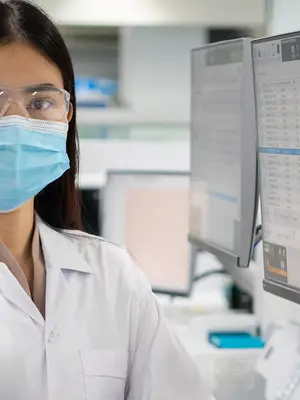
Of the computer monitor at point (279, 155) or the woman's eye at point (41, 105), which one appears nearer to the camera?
the woman's eye at point (41, 105)

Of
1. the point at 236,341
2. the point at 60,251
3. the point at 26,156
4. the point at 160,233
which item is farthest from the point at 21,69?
the point at 160,233

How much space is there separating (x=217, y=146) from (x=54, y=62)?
2.58 ft

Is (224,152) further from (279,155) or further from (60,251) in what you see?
(60,251)

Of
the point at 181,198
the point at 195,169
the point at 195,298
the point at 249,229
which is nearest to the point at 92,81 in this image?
the point at 195,298

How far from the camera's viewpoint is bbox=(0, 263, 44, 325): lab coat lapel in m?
1.39

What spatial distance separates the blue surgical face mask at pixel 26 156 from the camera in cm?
143

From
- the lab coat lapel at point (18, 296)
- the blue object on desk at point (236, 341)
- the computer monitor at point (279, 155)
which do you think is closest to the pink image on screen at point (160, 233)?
the blue object on desk at point (236, 341)

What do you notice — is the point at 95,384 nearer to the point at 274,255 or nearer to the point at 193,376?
the point at 193,376

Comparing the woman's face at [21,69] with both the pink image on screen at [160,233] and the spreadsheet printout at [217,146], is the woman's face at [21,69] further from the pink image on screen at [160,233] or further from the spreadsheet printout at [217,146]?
the pink image on screen at [160,233]

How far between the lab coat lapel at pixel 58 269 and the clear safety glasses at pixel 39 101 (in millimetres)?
227

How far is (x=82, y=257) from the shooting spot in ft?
5.01

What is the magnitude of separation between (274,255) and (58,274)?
0.54m

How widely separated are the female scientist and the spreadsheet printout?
626 mm

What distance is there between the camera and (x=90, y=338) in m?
1.43
